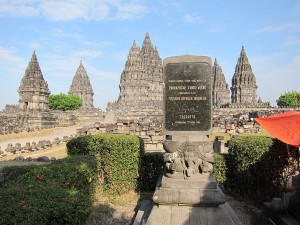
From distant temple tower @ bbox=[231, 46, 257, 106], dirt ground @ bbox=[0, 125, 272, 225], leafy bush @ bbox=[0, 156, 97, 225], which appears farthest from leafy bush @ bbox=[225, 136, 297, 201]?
distant temple tower @ bbox=[231, 46, 257, 106]

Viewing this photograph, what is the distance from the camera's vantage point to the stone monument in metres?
5.72

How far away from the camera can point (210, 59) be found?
6711mm

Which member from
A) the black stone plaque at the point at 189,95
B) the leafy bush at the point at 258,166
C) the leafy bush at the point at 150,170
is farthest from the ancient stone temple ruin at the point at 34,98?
the black stone plaque at the point at 189,95

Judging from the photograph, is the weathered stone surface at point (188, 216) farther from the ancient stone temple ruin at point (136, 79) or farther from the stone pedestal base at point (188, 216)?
the ancient stone temple ruin at point (136, 79)

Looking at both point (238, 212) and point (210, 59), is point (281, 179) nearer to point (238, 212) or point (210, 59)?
point (238, 212)

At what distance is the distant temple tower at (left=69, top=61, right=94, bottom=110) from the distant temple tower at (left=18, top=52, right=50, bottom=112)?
40909 mm

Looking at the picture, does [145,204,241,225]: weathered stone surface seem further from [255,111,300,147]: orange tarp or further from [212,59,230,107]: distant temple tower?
[212,59,230,107]: distant temple tower

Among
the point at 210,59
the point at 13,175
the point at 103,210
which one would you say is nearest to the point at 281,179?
the point at 210,59

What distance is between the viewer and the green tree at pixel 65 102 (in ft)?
249

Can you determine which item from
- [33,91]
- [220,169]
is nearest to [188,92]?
[220,169]

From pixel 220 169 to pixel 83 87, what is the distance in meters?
75.0

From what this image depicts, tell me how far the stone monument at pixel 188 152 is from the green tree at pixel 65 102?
71.6 meters

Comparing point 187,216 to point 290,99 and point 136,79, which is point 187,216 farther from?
point 290,99

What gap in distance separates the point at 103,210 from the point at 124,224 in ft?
3.12
